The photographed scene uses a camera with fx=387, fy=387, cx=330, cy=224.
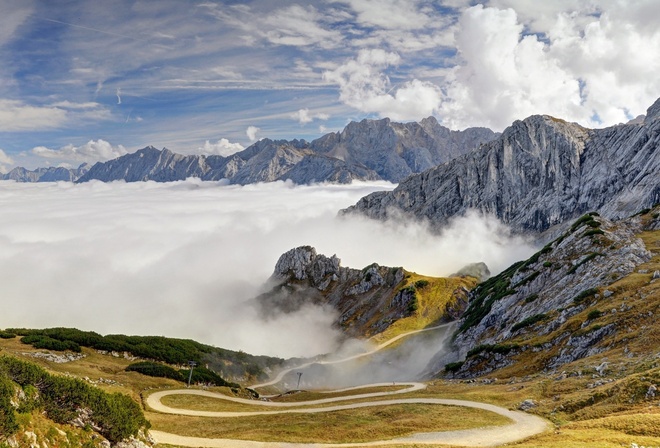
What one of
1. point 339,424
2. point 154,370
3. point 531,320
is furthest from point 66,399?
point 531,320

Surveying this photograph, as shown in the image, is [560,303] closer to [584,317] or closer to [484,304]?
[584,317]

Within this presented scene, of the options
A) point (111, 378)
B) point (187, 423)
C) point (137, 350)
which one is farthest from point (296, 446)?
point (137, 350)

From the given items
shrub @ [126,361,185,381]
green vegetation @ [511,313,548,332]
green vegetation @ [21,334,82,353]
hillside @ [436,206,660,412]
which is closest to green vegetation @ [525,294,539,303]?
hillside @ [436,206,660,412]

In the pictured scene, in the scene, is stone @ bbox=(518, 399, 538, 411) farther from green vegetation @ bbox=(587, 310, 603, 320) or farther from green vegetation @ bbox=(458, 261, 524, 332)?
green vegetation @ bbox=(458, 261, 524, 332)

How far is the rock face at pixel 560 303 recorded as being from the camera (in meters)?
70.6

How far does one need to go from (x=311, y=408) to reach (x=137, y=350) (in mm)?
54702

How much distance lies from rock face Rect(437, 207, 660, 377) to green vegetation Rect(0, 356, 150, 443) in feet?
215

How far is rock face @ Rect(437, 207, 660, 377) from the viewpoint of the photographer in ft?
232

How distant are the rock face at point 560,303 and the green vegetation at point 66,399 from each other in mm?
65684

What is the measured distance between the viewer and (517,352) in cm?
8019

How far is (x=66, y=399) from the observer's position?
30859 millimetres

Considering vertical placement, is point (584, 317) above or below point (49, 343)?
above

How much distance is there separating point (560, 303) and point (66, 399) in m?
96.3

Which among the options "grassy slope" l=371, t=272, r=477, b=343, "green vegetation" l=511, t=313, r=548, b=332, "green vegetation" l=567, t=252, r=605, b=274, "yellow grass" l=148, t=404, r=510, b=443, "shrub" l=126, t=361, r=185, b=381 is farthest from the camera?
"grassy slope" l=371, t=272, r=477, b=343
